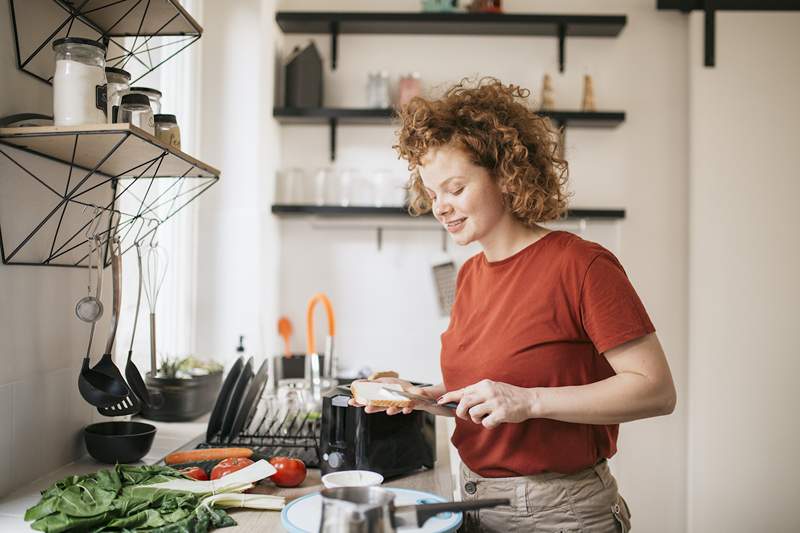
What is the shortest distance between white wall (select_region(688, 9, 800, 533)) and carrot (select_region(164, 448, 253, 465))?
206 centimetres

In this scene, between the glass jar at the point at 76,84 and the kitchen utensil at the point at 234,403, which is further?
the kitchen utensil at the point at 234,403

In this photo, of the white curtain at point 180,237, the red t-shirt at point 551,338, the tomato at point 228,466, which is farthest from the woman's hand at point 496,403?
the white curtain at point 180,237

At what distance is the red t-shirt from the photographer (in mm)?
1263

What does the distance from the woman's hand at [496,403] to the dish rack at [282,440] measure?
557mm

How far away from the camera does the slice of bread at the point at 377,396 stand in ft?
4.53

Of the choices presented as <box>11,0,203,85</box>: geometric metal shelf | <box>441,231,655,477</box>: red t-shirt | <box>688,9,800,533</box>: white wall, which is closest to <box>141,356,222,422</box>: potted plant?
<box>11,0,203,85</box>: geometric metal shelf

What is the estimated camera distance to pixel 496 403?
1191 mm

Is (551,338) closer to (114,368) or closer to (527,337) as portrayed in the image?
(527,337)

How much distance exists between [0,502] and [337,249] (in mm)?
2021

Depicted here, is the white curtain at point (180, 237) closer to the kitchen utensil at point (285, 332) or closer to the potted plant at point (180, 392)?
the potted plant at point (180, 392)

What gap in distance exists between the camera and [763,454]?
9.42 feet

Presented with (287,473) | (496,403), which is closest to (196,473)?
(287,473)

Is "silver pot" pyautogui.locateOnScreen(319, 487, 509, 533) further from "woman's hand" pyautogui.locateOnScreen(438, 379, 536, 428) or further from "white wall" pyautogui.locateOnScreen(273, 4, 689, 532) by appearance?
"white wall" pyautogui.locateOnScreen(273, 4, 689, 532)

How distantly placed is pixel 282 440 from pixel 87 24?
1.09 meters
